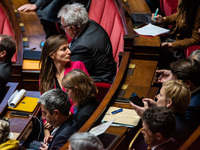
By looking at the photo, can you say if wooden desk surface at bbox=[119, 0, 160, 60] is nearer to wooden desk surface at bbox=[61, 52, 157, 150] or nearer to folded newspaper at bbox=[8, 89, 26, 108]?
wooden desk surface at bbox=[61, 52, 157, 150]

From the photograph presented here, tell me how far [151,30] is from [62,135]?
1.41m

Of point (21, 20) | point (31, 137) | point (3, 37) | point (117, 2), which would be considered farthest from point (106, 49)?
point (21, 20)

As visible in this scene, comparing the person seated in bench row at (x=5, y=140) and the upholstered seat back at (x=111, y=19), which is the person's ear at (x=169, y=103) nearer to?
the person seated in bench row at (x=5, y=140)

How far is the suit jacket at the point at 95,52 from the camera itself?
8.29 feet

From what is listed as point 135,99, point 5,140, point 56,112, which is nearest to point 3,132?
point 5,140

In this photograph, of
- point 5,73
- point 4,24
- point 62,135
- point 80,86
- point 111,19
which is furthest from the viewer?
point 4,24

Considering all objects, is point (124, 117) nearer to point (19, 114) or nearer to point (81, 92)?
point (81, 92)

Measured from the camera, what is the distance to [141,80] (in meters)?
2.14

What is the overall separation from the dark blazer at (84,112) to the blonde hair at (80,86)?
1.1 inches

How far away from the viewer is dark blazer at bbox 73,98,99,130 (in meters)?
1.82

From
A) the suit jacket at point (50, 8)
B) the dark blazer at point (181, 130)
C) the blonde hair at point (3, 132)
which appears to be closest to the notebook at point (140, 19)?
the suit jacket at point (50, 8)

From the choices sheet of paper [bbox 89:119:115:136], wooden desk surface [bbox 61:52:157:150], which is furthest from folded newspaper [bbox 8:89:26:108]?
sheet of paper [bbox 89:119:115:136]

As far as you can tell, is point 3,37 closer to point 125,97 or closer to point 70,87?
point 70,87

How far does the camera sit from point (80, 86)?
189 centimetres
